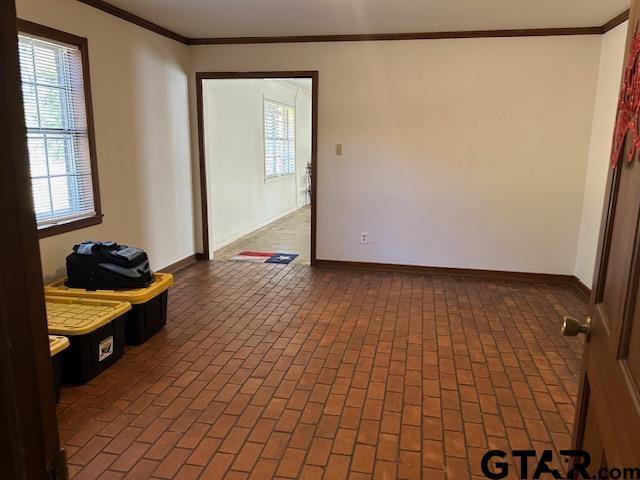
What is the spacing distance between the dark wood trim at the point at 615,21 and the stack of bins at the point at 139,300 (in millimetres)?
4112

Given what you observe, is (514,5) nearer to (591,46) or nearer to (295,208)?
(591,46)

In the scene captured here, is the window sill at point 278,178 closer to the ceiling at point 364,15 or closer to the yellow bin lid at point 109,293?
the ceiling at point 364,15

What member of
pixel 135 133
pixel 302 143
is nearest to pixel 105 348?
pixel 135 133

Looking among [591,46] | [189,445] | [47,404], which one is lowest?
[189,445]

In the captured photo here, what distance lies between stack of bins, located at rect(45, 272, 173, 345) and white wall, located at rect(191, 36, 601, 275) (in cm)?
225

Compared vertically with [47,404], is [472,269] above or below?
below

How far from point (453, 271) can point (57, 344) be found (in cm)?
375

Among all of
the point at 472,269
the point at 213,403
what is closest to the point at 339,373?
the point at 213,403

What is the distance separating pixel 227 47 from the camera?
493 centimetres

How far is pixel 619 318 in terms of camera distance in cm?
93

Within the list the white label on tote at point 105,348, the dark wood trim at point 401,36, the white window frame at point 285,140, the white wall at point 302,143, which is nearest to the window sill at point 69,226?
the white label on tote at point 105,348

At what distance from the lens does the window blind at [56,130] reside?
3.11 m

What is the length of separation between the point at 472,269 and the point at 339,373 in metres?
2.57

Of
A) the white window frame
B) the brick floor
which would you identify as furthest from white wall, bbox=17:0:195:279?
the white window frame
